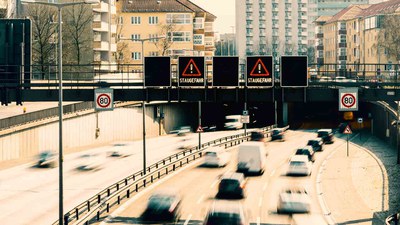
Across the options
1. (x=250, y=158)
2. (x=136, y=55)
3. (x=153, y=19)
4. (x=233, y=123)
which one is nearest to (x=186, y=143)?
(x=233, y=123)

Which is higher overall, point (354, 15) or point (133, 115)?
point (354, 15)

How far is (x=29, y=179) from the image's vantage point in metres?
48.1

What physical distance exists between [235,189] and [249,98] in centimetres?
811

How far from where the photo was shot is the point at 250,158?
4878 cm

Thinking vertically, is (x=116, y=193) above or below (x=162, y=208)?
above

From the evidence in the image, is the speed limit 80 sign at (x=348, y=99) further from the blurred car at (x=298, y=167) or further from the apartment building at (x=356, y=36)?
the apartment building at (x=356, y=36)

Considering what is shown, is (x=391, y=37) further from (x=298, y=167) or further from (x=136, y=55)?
(x=298, y=167)

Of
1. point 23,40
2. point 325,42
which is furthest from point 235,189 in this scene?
point 325,42

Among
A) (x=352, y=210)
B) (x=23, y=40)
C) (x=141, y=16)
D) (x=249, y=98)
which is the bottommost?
(x=352, y=210)

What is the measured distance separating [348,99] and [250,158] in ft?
60.9

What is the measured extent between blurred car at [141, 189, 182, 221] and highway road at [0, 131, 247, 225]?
4903mm

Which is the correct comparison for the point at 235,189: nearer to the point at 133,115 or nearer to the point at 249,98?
the point at 249,98

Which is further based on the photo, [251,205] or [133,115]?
[133,115]

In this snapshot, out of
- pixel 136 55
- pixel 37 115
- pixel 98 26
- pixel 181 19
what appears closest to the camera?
pixel 37 115
